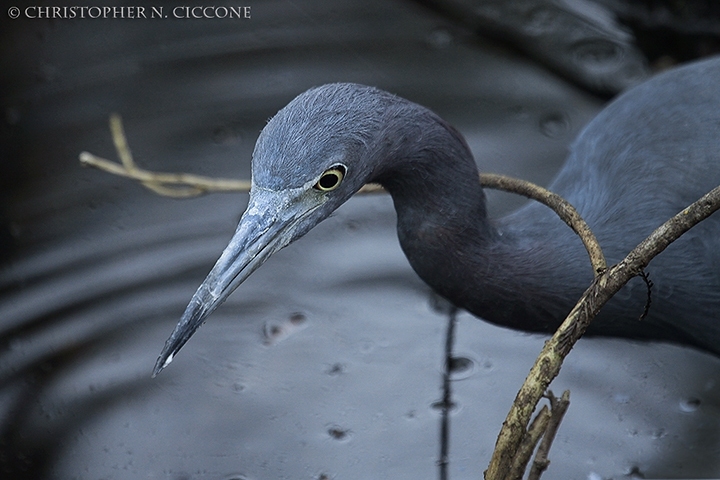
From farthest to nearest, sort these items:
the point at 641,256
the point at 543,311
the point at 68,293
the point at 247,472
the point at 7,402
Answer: the point at 68,293, the point at 7,402, the point at 247,472, the point at 543,311, the point at 641,256

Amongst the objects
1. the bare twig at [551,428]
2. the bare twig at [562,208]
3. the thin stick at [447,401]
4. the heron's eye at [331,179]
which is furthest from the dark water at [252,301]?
the heron's eye at [331,179]

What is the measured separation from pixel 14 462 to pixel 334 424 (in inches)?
40.5

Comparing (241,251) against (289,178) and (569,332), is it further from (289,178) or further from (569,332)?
(569,332)

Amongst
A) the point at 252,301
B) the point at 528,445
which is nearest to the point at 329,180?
the point at 528,445

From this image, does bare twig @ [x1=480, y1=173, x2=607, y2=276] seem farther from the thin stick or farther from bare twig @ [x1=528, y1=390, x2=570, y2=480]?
the thin stick

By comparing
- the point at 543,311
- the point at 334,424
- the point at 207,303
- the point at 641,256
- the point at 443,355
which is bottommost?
the point at 334,424

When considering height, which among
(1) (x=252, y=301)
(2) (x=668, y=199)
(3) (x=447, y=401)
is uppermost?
(2) (x=668, y=199)

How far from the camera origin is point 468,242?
244 centimetres

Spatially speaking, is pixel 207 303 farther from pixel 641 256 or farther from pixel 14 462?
pixel 14 462

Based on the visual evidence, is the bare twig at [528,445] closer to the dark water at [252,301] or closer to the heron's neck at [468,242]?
the heron's neck at [468,242]

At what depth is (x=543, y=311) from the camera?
2.57 m

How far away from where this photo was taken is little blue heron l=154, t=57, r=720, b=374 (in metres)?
2.03

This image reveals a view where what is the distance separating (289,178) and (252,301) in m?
1.82

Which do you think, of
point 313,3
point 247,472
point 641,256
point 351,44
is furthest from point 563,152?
point 641,256
